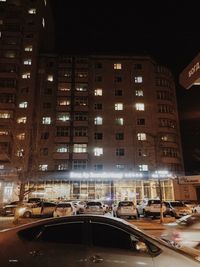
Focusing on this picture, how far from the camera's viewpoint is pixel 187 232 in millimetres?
8531

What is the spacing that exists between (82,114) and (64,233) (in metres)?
45.3

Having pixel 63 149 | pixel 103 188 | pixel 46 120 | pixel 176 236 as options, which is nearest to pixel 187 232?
pixel 176 236

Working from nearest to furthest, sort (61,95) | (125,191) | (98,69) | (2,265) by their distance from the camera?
(2,265) → (125,191) → (61,95) → (98,69)

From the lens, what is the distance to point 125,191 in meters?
42.3

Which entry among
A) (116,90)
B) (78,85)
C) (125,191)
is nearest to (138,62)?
(116,90)

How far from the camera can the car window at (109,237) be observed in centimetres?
440

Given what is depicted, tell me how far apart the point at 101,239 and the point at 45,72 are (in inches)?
2004

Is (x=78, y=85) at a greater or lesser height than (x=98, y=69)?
lesser

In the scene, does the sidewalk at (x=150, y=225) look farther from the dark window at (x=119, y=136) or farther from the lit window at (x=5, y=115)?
the lit window at (x=5, y=115)

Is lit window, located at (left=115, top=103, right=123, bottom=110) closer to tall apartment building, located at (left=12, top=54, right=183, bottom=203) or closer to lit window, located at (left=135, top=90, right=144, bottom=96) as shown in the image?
tall apartment building, located at (left=12, top=54, right=183, bottom=203)

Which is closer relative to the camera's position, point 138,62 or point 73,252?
point 73,252

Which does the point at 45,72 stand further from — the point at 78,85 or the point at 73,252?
the point at 73,252

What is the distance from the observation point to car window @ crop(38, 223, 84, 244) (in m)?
4.52

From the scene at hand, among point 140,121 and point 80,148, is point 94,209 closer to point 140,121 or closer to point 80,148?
point 80,148
